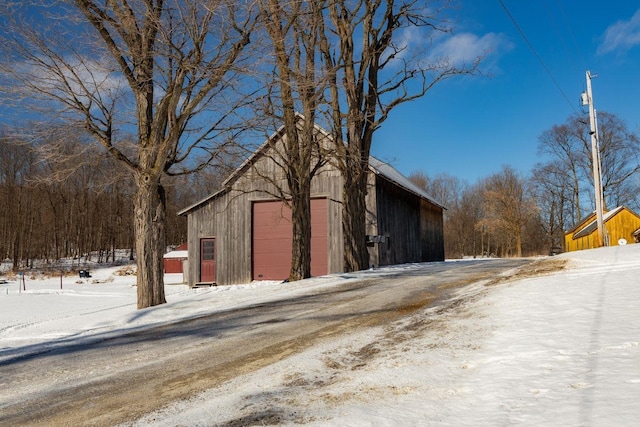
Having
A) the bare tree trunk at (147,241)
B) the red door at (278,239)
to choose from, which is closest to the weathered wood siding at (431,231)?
the red door at (278,239)

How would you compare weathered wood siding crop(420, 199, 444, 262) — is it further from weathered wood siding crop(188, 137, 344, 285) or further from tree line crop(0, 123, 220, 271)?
tree line crop(0, 123, 220, 271)

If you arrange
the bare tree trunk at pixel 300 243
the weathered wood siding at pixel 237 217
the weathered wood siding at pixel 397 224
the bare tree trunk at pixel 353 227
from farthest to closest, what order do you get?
the weathered wood siding at pixel 397 224
the weathered wood siding at pixel 237 217
the bare tree trunk at pixel 353 227
the bare tree trunk at pixel 300 243

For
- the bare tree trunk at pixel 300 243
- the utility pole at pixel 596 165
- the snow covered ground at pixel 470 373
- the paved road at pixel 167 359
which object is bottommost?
the paved road at pixel 167 359

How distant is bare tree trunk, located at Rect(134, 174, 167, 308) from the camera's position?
10.2 m

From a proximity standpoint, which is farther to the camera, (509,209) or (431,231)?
(509,209)

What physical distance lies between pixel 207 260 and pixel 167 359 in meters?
18.9

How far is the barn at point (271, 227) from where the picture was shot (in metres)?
21.6

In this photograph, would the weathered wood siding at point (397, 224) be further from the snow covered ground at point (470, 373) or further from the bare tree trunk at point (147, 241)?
the snow covered ground at point (470, 373)

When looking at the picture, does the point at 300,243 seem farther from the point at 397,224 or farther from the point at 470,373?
the point at 397,224

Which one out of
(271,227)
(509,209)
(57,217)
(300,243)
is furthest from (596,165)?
(57,217)

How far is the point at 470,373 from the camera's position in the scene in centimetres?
394

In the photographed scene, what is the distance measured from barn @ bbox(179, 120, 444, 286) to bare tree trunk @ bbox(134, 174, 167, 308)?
10.2 meters

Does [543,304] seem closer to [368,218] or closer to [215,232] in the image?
[368,218]

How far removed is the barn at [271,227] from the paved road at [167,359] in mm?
12094
